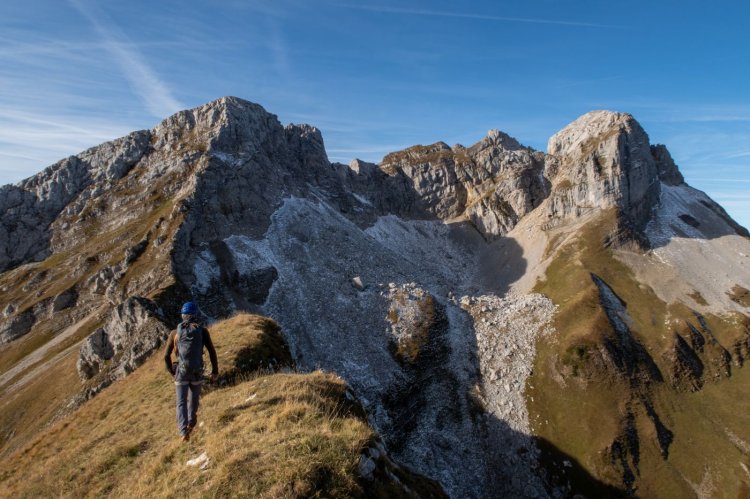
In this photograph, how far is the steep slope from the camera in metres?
60.1

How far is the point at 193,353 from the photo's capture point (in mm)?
14070

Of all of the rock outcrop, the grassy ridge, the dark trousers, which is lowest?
the grassy ridge

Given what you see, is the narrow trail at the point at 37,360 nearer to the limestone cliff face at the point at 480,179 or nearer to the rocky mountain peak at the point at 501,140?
the limestone cliff face at the point at 480,179

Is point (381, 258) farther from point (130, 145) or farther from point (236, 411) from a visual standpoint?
point (236, 411)

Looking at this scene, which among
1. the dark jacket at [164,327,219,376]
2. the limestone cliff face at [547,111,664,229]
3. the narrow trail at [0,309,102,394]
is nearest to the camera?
Answer: the dark jacket at [164,327,219,376]

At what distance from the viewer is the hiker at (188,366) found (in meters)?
14.0

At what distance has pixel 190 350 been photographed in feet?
46.1

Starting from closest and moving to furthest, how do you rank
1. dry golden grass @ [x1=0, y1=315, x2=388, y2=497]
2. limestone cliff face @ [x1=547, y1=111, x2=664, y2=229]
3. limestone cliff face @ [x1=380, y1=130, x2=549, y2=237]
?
1. dry golden grass @ [x1=0, y1=315, x2=388, y2=497]
2. limestone cliff face @ [x1=547, y1=111, x2=664, y2=229]
3. limestone cliff face @ [x1=380, y1=130, x2=549, y2=237]

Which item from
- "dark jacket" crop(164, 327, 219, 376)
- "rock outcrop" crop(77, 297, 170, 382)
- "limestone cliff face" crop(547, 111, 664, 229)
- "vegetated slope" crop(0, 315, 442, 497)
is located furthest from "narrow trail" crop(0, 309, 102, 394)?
"limestone cliff face" crop(547, 111, 664, 229)

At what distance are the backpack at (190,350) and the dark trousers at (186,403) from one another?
15.7 inches

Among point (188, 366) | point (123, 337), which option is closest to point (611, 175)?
point (123, 337)

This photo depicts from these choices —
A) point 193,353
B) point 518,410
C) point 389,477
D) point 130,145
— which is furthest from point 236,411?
point 130,145

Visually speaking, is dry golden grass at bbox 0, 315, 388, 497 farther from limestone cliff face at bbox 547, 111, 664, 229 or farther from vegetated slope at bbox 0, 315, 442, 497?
limestone cliff face at bbox 547, 111, 664, 229

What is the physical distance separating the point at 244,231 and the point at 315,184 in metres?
42.7
